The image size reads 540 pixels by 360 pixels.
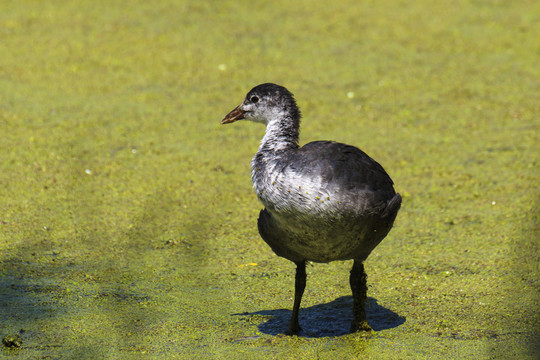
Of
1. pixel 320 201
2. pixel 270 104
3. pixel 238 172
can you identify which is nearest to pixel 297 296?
pixel 320 201

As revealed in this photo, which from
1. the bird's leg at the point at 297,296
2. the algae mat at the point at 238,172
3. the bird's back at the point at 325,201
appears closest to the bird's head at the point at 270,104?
the bird's back at the point at 325,201

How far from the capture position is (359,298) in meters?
5.52

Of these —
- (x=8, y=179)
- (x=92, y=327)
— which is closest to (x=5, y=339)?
(x=92, y=327)

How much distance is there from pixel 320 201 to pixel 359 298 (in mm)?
998

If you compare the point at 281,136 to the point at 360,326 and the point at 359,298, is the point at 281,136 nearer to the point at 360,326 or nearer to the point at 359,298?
the point at 359,298

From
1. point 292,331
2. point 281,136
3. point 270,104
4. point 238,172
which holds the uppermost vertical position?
point 270,104

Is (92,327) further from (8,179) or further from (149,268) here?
(8,179)

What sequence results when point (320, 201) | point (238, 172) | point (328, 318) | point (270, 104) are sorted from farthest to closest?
point (238, 172) → point (328, 318) → point (270, 104) → point (320, 201)

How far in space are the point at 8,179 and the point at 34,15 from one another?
19.0 ft

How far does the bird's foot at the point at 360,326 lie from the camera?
5539 mm

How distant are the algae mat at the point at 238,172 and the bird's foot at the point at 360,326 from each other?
6cm

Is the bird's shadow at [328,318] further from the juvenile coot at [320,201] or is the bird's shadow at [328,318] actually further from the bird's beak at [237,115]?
the bird's beak at [237,115]

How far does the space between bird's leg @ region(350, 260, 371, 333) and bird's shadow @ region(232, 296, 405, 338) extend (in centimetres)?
13

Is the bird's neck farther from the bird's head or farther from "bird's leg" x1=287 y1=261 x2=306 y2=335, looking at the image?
"bird's leg" x1=287 y1=261 x2=306 y2=335
